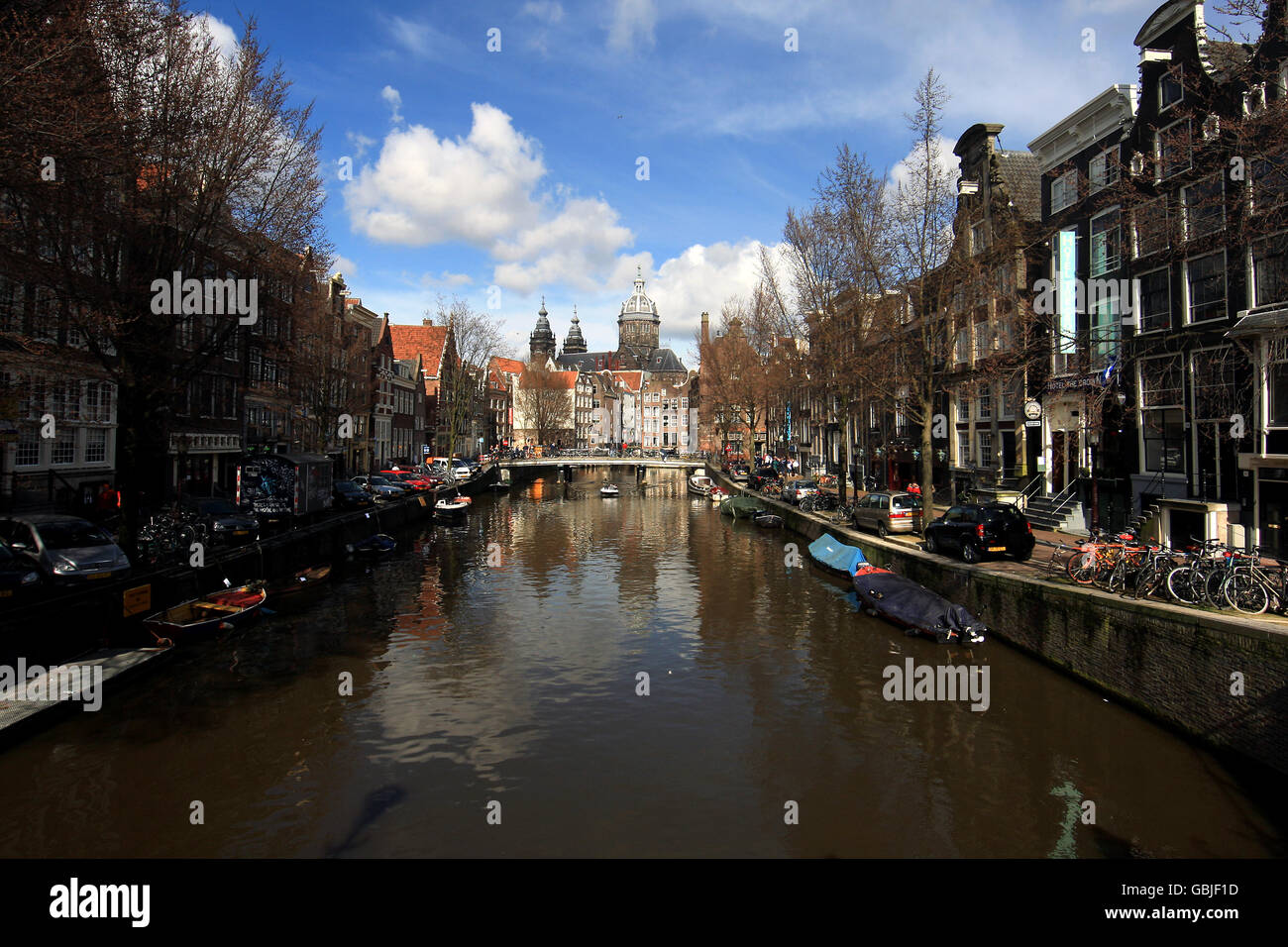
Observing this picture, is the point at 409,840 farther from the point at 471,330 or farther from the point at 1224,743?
the point at 471,330

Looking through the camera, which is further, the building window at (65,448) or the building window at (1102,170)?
the building window at (65,448)

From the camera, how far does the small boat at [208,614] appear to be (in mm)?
19016

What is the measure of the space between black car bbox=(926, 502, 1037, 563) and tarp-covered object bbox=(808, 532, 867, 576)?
5082 millimetres

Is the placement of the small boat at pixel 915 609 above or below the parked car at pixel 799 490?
below

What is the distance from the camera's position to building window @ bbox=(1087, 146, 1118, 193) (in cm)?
2694

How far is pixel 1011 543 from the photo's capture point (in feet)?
72.1

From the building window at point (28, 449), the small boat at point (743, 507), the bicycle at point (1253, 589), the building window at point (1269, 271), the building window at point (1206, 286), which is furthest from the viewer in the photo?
the small boat at point (743, 507)

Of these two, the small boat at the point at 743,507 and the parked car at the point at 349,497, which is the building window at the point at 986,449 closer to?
the small boat at the point at 743,507

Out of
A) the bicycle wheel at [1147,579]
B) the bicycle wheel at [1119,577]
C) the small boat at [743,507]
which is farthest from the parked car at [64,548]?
the small boat at [743,507]

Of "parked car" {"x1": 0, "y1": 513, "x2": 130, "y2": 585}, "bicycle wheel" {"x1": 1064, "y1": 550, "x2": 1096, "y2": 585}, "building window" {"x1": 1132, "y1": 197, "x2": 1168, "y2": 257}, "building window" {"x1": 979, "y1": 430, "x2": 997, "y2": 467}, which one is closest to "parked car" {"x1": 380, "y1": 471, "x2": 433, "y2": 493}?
"parked car" {"x1": 0, "y1": 513, "x2": 130, "y2": 585}

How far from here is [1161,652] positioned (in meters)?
13.8

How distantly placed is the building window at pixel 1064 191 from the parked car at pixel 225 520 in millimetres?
35331

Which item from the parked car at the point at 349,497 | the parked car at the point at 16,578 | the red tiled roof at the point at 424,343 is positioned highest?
the red tiled roof at the point at 424,343

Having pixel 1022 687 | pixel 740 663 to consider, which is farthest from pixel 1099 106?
pixel 740 663
